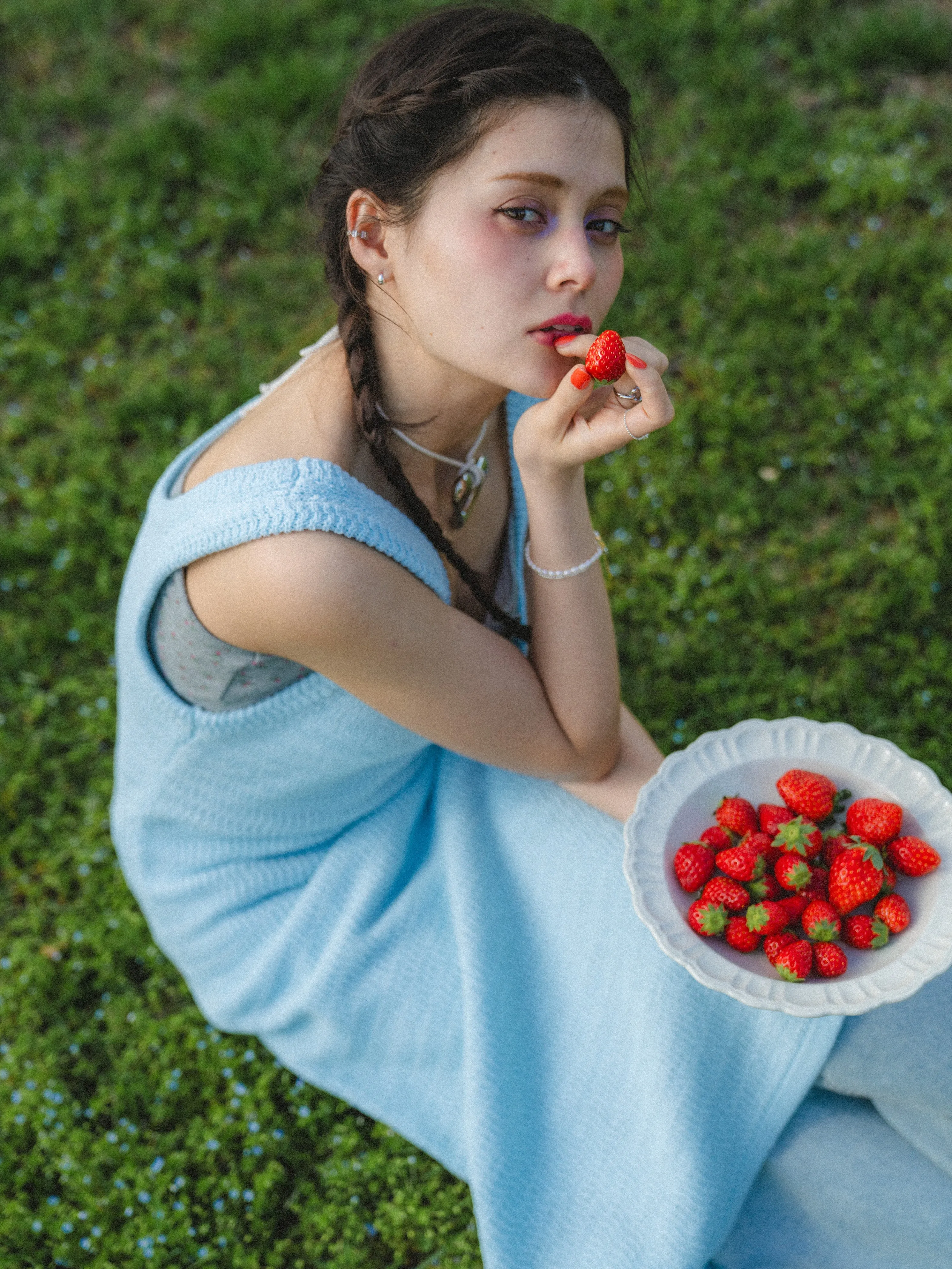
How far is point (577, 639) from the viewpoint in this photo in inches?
89.7

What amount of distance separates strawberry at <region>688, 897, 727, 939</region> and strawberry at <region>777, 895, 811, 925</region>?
0.38 ft

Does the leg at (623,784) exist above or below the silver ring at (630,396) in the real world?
below

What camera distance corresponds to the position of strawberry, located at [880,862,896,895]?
1.97 meters

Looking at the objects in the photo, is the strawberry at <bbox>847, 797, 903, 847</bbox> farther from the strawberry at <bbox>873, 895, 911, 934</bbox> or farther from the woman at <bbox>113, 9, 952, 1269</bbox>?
the woman at <bbox>113, 9, 952, 1269</bbox>

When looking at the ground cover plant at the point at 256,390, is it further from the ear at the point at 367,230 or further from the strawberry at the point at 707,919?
the strawberry at the point at 707,919

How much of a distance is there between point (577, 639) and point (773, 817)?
1.69 ft

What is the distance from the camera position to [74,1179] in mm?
2666

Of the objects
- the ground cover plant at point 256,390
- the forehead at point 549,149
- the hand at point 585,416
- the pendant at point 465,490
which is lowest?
the ground cover plant at point 256,390

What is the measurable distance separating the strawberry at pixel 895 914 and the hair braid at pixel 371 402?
3.44ft

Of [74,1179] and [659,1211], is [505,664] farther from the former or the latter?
[74,1179]

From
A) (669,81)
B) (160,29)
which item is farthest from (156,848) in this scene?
(160,29)

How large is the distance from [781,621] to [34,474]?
2592mm

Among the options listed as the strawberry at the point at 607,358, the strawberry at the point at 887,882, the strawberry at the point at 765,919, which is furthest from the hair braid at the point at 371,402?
the strawberry at the point at 887,882

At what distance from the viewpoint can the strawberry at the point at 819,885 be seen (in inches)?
80.0
